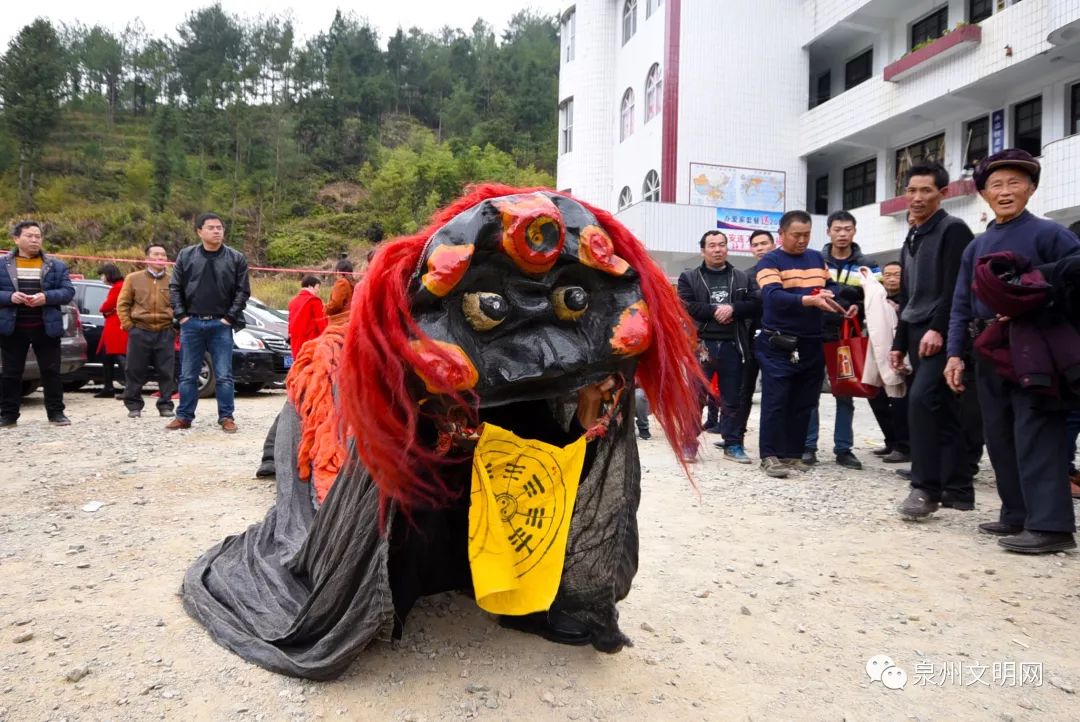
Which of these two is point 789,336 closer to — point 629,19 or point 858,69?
point 858,69

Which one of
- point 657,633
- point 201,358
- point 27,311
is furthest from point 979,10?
point 27,311

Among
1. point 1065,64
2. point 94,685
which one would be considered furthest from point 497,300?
point 1065,64

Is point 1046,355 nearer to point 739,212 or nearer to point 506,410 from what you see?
point 506,410

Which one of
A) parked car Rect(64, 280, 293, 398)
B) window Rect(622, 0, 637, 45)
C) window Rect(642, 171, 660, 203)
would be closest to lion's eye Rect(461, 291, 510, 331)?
parked car Rect(64, 280, 293, 398)

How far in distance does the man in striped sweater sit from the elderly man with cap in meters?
1.37

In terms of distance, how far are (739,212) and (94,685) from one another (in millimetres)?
17936

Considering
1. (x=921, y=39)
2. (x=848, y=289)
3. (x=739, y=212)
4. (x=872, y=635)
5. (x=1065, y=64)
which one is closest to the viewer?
(x=872, y=635)

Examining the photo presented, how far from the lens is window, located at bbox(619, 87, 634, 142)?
20.6 meters

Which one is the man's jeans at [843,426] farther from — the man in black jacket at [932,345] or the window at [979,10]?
the window at [979,10]

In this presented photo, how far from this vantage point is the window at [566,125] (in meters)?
23.9

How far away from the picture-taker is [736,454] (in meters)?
5.89

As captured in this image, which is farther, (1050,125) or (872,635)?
(1050,125)

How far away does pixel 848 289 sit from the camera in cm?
570

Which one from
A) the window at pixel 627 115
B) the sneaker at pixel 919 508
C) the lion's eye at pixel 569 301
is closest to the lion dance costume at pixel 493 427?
the lion's eye at pixel 569 301
